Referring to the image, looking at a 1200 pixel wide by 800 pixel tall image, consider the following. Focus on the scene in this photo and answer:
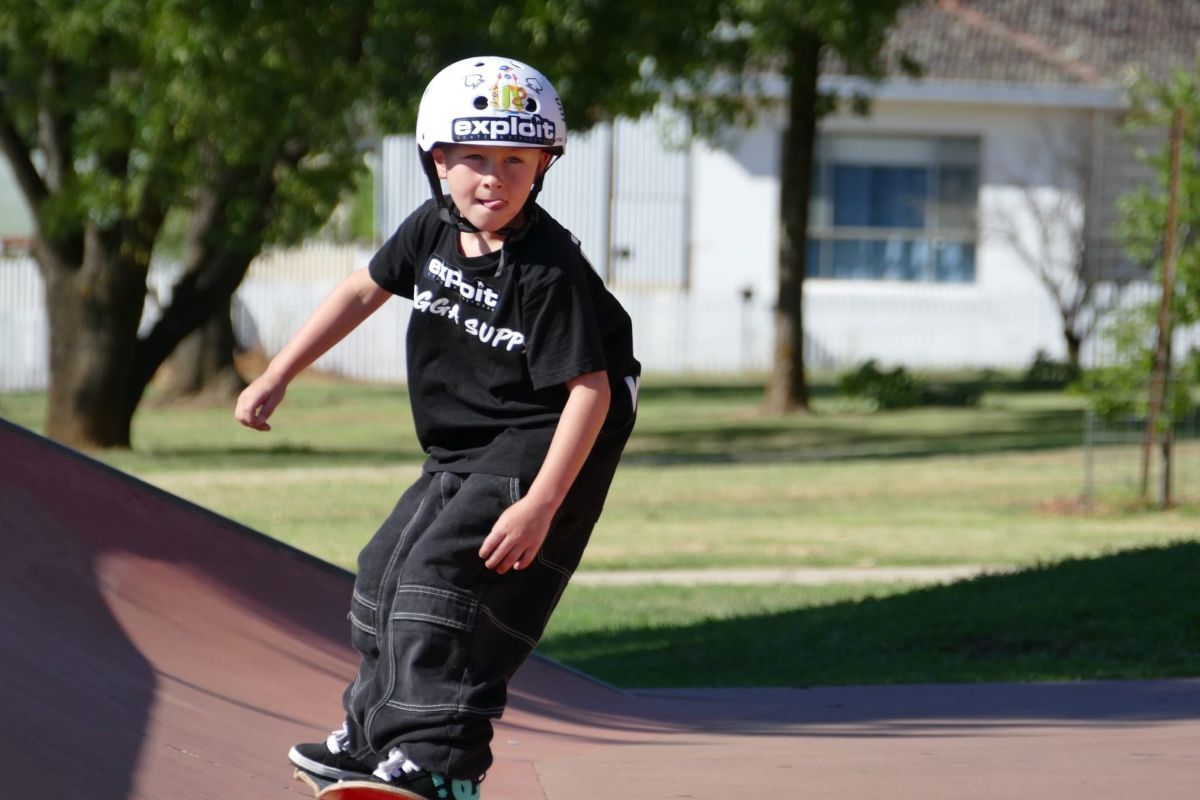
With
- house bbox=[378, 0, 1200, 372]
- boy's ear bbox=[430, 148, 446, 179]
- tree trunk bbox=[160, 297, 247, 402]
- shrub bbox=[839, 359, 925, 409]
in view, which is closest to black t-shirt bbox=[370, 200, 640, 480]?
boy's ear bbox=[430, 148, 446, 179]

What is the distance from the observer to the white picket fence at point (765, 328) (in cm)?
3356

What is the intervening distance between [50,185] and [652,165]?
17277 millimetres

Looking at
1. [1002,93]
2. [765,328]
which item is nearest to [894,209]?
[1002,93]

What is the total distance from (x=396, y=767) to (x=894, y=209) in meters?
33.3

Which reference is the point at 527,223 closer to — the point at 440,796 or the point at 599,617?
the point at 440,796

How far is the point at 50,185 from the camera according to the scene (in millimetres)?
19859

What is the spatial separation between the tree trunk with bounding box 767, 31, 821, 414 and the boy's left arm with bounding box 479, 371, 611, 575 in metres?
20.9

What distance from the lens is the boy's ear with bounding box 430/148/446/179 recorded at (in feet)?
13.0

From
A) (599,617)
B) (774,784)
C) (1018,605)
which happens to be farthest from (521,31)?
(774,784)

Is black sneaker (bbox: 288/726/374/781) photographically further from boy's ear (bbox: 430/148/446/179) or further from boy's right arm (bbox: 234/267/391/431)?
boy's ear (bbox: 430/148/446/179)

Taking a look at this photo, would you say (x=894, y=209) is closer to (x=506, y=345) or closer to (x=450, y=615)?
(x=506, y=345)

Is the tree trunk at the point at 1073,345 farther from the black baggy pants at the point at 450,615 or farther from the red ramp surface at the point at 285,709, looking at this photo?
the black baggy pants at the point at 450,615

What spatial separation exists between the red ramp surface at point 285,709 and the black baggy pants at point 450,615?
23.3 inches

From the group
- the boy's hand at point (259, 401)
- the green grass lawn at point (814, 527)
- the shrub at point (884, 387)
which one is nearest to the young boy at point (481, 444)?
the boy's hand at point (259, 401)
